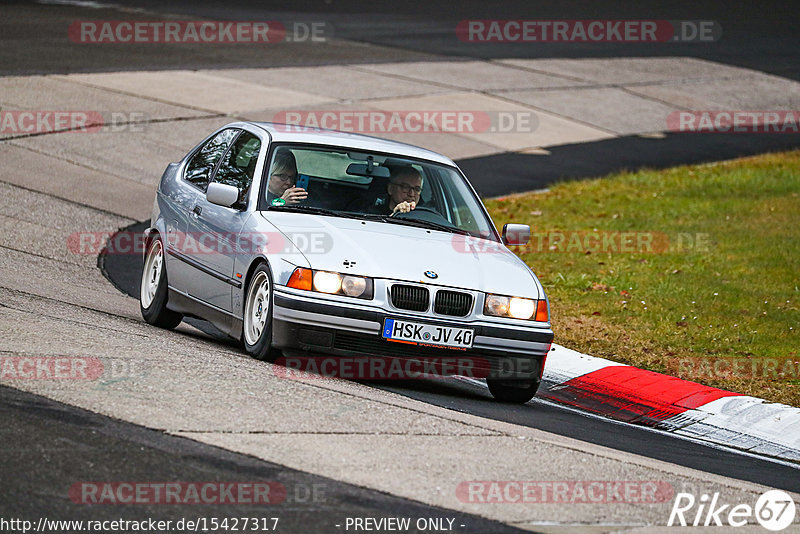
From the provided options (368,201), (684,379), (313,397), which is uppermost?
(368,201)

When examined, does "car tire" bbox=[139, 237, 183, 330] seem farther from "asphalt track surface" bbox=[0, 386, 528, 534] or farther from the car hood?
"asphalt track surface" bbox=[0, 386, 528, 534]

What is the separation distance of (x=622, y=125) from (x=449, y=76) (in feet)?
12.4

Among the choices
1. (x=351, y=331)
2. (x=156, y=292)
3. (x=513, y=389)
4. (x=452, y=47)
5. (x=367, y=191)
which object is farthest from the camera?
(x=452, y=47)

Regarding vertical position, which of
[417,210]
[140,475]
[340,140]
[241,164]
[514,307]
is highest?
[340,140]

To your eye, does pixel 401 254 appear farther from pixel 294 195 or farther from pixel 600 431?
pixel 600 431

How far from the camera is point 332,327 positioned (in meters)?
7.80

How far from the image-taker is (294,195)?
28.9 ft

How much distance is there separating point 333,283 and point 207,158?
2564mm

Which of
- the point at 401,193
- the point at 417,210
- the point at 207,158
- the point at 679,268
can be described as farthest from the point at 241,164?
the point at 679,268

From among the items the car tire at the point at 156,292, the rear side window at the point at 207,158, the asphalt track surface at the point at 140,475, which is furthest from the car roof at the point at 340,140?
the asphalt track surface at the point at 140,475

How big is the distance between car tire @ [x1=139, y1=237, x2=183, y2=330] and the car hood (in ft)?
5.11

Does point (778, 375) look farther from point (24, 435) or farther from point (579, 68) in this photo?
point (579, 68)

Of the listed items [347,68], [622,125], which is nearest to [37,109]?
[347,68]

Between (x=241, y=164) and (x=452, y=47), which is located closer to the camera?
(x=241, y=164)
